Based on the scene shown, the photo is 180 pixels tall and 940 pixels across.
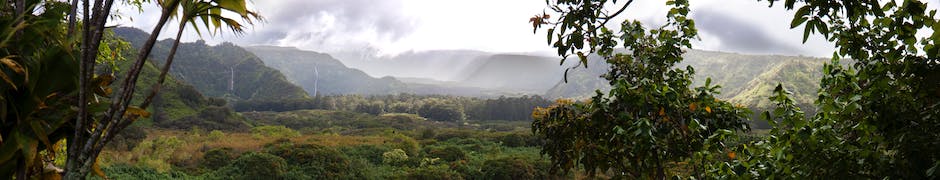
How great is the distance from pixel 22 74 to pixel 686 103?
15.1ft

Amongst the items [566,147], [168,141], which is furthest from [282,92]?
[566,147]

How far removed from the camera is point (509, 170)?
18.6 metres

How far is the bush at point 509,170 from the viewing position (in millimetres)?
18609

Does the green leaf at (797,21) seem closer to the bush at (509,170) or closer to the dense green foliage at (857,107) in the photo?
the dense green foliage at (857,107)

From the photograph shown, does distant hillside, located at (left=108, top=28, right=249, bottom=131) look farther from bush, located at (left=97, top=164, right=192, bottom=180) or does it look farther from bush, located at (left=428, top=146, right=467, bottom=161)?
bush, located at (left=97, top=164, right=192, bottom=180)

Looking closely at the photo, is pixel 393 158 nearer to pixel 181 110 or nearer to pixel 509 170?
pixel 509 170

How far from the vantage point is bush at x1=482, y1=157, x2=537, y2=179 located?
61.1ft

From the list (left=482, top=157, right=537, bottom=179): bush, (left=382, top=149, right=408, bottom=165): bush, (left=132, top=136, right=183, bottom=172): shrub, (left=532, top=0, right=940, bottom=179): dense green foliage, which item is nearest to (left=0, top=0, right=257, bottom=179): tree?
(left=532, top=0, right=940, bottom=179): dense green foliage

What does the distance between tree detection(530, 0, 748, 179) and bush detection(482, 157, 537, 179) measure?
13.4 meters

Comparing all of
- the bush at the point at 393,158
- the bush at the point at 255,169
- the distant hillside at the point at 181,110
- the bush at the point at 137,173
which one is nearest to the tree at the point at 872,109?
the bush at the point at 255,169

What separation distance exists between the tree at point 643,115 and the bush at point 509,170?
43.9 ft

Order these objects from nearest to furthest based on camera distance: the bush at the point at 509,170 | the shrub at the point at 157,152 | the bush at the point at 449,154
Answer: the shrub at the point at 157,152 < the bush at the point at 509,170 < the bush at the point at 449,154

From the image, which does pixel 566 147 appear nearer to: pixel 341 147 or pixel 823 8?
pixel 823 8

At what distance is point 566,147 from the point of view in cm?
531
